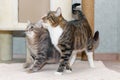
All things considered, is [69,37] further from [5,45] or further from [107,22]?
[107,22]

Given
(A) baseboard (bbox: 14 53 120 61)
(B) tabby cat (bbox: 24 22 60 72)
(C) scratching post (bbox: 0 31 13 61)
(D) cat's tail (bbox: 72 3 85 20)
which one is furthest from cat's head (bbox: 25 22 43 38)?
(A) baseboard (bbox: 14 53 120 61)

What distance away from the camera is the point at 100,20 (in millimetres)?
1733

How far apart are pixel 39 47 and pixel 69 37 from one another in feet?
0.49

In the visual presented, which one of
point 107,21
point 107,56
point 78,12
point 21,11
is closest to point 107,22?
point 107,21

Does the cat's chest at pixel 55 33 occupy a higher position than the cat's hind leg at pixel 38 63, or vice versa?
the cat's chest at pixel 55 33

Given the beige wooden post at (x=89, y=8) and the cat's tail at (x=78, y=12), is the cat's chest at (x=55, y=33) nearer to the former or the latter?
the cat's tail at (x=78, y=12)

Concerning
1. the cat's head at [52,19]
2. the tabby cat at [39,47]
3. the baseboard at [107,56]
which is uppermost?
the cat's head at [52,19]

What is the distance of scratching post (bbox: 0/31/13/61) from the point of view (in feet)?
4.89

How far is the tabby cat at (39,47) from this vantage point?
3.81ft

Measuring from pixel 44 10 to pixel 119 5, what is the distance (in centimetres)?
58

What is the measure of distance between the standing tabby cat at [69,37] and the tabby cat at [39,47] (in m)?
0.09

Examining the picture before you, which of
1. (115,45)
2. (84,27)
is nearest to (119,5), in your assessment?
(115,45)

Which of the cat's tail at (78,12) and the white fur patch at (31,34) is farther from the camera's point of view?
the cat's tail at (78,12)

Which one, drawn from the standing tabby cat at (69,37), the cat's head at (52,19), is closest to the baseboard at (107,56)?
the standing tabby cat at (69,37)
